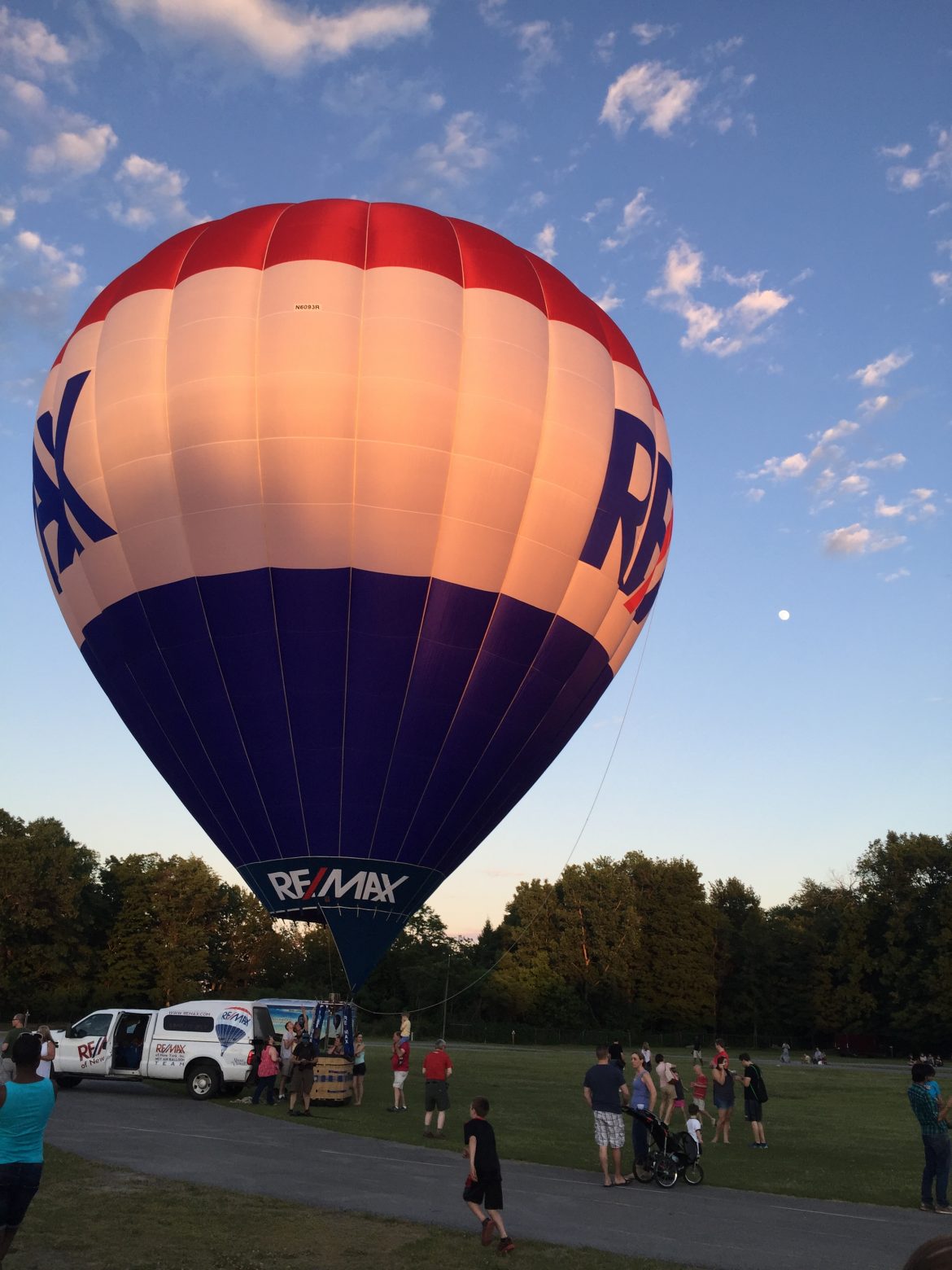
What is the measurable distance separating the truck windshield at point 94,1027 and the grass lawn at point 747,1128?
355 cm

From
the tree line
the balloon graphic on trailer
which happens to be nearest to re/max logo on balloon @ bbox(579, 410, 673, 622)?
the balloon graphic on trailer

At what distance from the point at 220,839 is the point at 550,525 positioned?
26.5 ft

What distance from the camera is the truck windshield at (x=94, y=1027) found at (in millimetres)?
21953

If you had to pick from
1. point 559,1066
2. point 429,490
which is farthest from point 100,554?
point 559,1066

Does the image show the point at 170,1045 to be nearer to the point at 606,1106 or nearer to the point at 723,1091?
the point at 723,1091

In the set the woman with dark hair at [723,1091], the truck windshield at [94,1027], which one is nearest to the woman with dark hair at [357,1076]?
the truck windshield at [94,1027]

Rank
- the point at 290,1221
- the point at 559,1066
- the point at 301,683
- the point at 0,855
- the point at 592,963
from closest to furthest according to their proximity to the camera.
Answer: the point at 290,1221
the point at 301,683
the point at 559,1066
the point at 0,855
the point at 592,963

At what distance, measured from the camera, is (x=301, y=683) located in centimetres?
1850

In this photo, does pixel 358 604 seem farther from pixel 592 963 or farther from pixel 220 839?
pixel 592 963

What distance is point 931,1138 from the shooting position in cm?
1141

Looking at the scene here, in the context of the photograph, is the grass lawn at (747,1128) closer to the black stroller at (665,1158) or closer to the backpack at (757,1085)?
the black stroller at (665,1158)

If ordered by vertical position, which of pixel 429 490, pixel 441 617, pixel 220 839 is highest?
pixel 429 490

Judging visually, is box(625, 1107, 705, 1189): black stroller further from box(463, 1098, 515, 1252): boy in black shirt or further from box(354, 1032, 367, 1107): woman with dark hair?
box(354, 1032, 367, 1107): woman with dark hair

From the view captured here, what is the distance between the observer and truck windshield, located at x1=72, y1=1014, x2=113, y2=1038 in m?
22.0
